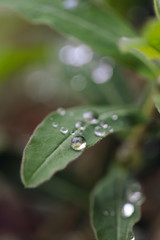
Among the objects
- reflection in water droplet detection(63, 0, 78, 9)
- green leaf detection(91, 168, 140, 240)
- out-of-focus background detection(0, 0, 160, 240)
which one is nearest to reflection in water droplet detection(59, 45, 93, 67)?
out-of-focus background detection(0, 0, 160, 240)

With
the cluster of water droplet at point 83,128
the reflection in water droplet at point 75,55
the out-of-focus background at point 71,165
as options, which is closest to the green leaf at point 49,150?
the cluster of water droplet at point 83,128

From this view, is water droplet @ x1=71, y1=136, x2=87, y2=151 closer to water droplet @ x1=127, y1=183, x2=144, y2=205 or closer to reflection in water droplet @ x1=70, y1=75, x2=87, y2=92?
water droplet @ x1=127, y1=183, x2=144, y2=205

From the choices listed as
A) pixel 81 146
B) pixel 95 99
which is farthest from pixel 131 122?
pixel 95 99

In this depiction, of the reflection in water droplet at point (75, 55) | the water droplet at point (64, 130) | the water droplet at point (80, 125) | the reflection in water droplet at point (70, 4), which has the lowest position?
the water droplet at point (80, 125)

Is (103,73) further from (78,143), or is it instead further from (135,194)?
(78,143)

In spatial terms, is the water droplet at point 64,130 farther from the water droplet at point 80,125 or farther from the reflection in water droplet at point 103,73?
the reflection in water droplet at point 103,73

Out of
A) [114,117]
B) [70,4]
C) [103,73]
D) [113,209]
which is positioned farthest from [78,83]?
[113,209]

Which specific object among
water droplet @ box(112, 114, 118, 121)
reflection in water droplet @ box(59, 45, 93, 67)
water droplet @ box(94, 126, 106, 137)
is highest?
A: reflection in water droplet @ box(59, 45, 93, 67)

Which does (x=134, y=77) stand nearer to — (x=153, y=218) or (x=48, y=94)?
(x=48, y=94)
